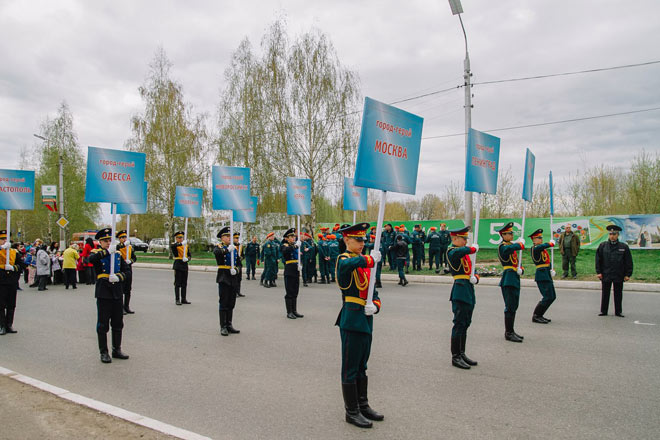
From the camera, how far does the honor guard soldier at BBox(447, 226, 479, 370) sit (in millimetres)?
5637

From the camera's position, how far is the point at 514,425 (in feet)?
12.8

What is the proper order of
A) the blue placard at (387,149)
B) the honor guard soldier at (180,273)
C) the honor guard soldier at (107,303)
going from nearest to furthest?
1. the blue placard at (387,149)
2. the honor guard soldier at (107,303)
3. the honor guard soldier at (180,273)

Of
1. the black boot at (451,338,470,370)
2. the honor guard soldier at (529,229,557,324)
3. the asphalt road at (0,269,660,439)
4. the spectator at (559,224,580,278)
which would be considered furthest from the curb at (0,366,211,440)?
the spectator at (559,224,580,278)

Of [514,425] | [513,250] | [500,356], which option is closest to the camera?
[514,425]

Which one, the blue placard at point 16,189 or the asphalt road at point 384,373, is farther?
the blue placard at point 16,189

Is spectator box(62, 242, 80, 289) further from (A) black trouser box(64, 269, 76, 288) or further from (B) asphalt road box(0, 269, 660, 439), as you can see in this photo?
(B) asphalt road box(0, 269, 660, 439)

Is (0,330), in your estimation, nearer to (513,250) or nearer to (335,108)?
(513,250)

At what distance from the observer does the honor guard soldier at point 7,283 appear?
8141mm

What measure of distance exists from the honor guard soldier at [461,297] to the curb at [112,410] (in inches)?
134

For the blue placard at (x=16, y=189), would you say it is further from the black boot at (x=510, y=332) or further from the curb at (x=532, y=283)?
the curb at (x=532, y=283)

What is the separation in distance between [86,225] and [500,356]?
1976 inches

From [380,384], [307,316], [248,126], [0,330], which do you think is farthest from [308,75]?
[380,384]

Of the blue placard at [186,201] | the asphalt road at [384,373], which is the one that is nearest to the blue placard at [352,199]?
the blue placard at [186,201]

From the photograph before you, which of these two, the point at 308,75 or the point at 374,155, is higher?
the point at 308,75
